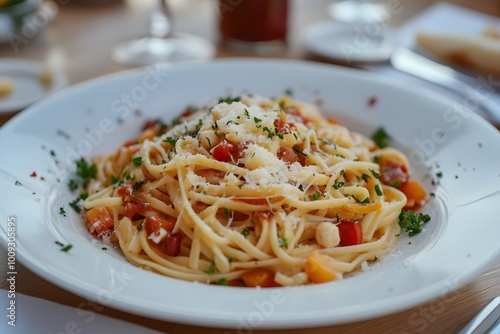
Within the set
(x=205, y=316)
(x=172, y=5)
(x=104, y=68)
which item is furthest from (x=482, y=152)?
(x=172, y=5)

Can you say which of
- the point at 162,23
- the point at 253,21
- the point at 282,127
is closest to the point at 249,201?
the point at 282,127

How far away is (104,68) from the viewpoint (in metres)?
5.99

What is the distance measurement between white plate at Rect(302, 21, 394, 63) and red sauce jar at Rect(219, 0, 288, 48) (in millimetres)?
301

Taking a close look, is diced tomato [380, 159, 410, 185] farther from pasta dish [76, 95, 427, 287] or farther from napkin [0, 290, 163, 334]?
napkin [0, 290, 163, 334]

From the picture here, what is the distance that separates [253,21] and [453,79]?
1.93m

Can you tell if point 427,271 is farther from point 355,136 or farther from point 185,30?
point 185,30

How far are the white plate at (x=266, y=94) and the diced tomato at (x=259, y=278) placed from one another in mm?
288

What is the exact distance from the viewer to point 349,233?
337 cm

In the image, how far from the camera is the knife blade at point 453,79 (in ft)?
16.6

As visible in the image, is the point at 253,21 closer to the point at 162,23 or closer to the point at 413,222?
the point at 162,23

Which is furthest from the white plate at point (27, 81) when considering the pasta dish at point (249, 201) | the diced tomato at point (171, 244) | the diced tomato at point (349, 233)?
the diced tomato at point (349, 233)

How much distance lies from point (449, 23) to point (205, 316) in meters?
5.11

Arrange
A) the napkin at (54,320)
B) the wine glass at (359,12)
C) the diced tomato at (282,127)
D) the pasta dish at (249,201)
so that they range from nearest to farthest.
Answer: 1. the napkin at (54,320)
2. the pasta dish at (249,201)
3. the diced tomato at (282,127)
4. the wine glass at (359,12)

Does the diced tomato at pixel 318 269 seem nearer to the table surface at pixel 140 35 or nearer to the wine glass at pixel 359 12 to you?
the table surface at pixel 140 35
